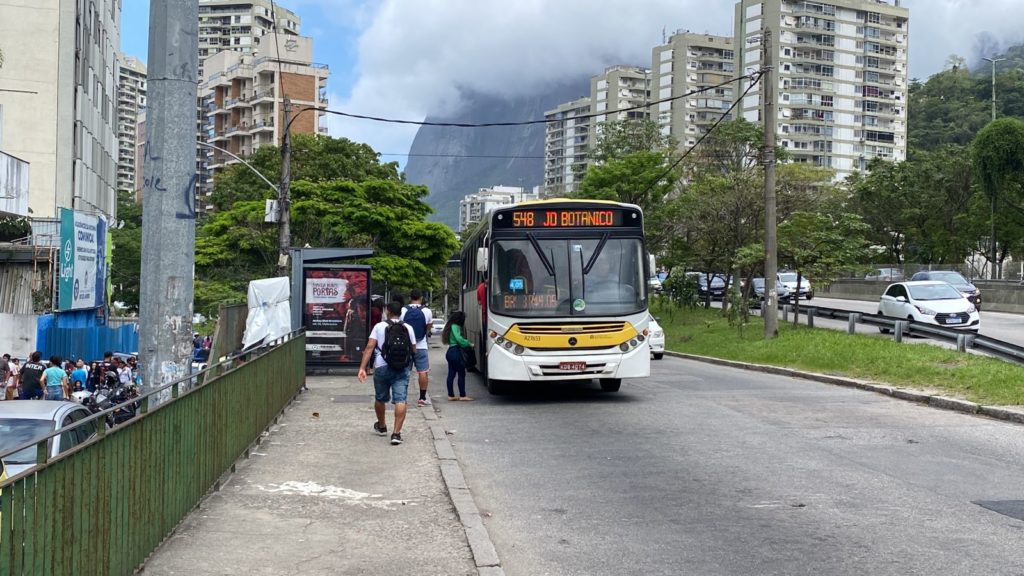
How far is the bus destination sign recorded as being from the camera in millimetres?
16078

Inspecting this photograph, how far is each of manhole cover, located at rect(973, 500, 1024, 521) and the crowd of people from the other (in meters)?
15.1

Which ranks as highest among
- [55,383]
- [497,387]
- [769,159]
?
[769,159]

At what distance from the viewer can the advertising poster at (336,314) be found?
73.0 ft

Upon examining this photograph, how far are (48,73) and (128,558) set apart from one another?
38.9m

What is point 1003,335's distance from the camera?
27.2 m

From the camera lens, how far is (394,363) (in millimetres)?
11969

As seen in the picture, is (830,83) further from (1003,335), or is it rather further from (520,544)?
(520,544)

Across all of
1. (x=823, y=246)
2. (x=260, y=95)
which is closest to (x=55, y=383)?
(x=823, y=246)

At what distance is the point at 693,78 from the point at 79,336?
10402 cm

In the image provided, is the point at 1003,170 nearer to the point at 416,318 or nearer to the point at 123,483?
the point at 416,318

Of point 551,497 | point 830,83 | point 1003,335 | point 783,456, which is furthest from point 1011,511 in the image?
point 830,83

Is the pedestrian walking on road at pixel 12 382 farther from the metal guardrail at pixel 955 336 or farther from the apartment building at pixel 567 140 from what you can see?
the apartment building at pixel 567 140

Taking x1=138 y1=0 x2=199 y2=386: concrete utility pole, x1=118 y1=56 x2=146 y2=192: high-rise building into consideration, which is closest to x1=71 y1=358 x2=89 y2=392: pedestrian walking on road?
x1=138 y1=0 x2=199 y2=386: concrete utility pole

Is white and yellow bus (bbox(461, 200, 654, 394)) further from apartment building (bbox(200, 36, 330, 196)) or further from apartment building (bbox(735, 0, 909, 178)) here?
apartment building (bbox(735, 0, 909, 178))
